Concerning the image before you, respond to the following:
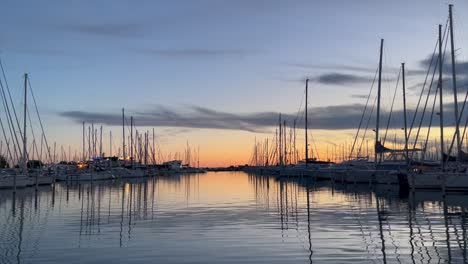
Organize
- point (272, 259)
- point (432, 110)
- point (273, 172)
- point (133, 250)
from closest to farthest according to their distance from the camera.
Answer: point (272, 259) < point (133, 250) < point (432, 110) < point (273, 172)

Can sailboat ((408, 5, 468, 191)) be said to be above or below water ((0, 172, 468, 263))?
above

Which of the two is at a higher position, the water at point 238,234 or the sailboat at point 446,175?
the sailboat at point 446,175

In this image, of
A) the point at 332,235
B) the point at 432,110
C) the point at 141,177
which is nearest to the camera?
the point at 332,235

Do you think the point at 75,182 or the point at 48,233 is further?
the point at 75,182

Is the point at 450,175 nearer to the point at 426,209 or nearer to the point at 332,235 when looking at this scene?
the point at 426,209

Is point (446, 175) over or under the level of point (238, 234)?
over

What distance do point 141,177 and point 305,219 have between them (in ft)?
286

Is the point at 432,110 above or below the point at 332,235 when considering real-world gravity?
above

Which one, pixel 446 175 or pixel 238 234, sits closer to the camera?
pixel 238 234

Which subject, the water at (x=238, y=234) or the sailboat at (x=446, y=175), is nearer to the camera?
the water at (x=238, y=234)

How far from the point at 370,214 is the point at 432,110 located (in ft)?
85.0

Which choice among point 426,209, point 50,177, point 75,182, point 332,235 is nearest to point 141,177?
point 75,182

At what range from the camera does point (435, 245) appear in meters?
18.1

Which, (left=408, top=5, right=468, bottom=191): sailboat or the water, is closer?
the water
